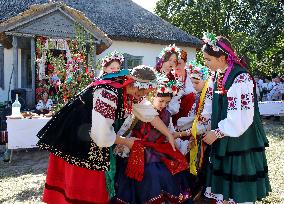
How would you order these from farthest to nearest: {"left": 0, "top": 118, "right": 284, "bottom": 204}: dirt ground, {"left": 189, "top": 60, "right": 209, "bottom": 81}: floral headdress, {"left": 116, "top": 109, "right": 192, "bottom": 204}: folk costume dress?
1. {"left": 0, "top": 118, "right": 284, "bottom": 204}: dirt ground
2. {"left": 189, "top": 60, "right": 209, "bottom": 81}: floral headdress
3. {"left": 116, "top": 109, "right": 192, "bottom": 204}: folk costume dress

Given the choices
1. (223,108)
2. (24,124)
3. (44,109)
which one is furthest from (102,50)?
(223,108)

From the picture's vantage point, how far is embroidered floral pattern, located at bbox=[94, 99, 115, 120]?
9.11ft

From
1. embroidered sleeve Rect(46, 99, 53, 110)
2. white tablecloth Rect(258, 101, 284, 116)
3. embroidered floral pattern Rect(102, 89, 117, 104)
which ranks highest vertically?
embroidered floral pattern Rect(102, 89, 117, 104)

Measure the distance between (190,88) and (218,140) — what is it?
1095mm

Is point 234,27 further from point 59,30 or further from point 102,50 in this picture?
point 59,30

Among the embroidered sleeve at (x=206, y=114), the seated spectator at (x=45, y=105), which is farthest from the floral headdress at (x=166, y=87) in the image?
the seated spectator at (x=45, y=105)

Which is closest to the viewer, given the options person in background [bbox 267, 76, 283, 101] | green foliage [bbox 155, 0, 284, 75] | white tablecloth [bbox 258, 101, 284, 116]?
white tablecloth [bbox 258, 101, 284, 116]

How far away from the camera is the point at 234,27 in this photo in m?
26.6

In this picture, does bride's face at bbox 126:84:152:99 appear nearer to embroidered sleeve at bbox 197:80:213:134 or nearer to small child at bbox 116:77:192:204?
small child at bbox 116:77:192:204

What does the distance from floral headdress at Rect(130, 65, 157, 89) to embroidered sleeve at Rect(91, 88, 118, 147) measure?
23 cm

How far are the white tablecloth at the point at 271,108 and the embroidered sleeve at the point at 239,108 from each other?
31.2 ft

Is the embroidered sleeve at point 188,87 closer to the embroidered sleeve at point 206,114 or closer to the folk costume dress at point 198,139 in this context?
the folk costume dress at point 198,139

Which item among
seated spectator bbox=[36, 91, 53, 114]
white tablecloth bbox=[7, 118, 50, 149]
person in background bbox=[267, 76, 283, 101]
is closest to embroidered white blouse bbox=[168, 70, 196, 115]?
white tablecloth bbox=[7, 118, 50, 149]

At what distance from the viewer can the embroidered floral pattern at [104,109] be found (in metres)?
2.78
